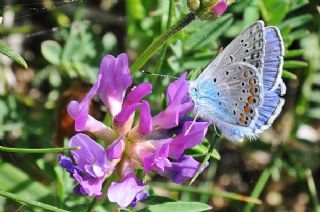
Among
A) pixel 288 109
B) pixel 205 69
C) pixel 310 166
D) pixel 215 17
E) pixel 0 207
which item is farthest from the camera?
pixel 288 109

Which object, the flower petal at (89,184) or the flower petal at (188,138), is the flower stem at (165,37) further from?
the flower petal at (89,184)

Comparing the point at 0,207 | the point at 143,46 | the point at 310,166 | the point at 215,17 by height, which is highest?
the point at 215,17

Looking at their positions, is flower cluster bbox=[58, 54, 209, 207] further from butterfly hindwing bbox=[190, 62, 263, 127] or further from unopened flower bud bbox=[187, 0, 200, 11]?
unopened flower bud bbox=[187, 0, 200, 11]

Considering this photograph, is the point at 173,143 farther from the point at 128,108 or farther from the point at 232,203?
the point at 232,203

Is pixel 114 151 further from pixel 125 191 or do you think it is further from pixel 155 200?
pixel 155 200

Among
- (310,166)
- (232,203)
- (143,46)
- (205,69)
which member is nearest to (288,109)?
(310,166)

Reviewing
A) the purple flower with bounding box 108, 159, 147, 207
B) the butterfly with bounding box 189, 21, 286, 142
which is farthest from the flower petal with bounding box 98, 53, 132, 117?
the purple flower with bounding box 108, 159, 147, 207

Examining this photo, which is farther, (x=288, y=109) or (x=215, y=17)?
(x=288, y=109)
